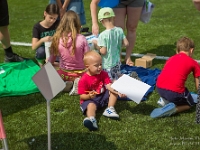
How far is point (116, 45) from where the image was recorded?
4.64 metres

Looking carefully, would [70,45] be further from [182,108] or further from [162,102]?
[182,108]

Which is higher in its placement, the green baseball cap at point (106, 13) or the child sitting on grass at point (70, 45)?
the green baseball cap at point (106, 13)

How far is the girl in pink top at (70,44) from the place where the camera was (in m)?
4.50

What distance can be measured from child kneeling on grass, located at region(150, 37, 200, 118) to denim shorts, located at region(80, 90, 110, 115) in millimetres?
607

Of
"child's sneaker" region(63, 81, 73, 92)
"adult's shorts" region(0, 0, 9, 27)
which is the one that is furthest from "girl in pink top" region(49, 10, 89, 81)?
"adult's shorts" region(0, 0, 9, 27)

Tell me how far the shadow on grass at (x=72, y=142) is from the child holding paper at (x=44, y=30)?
6.65 feet

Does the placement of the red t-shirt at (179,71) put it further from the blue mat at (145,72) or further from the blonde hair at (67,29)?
the blonde hair at (67,29)

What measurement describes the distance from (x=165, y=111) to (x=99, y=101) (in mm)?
806

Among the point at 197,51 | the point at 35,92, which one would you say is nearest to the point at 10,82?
the point at 35,92

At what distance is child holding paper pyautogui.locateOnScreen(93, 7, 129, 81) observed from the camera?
4.47m

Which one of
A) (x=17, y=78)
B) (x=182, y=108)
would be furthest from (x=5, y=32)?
(x=182, y=108)

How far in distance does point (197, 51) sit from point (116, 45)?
7.06 ft

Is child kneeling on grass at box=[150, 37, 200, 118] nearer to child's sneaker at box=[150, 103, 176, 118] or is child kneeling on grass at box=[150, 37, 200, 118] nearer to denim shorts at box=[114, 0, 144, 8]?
child's sneaker at box=[150, 103, 176, 118]

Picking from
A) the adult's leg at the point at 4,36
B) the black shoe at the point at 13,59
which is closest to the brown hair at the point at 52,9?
the adult's leg at the point at 4,36
